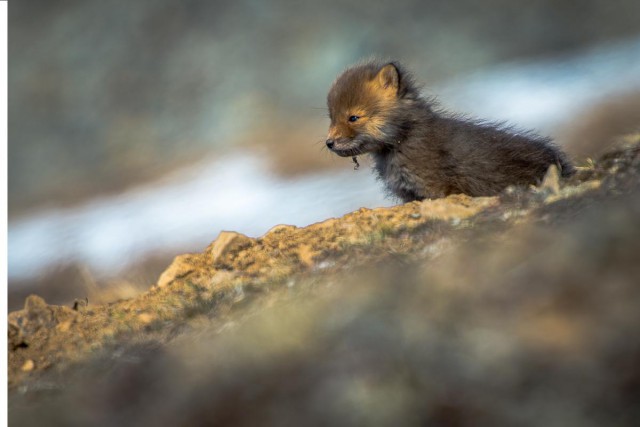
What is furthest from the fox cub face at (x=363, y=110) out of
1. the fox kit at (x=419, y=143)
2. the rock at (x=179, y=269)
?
the rock at (x=179, y=269)

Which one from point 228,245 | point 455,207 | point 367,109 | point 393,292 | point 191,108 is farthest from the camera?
point 191,108

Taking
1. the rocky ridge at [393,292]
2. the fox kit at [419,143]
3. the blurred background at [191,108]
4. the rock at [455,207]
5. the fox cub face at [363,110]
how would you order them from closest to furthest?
the rocky ridge at [393,292] < the rock at [455,207] < the fox kit at [419,143] < the fox cub face at [363,110] < the blurred background at [191,108]

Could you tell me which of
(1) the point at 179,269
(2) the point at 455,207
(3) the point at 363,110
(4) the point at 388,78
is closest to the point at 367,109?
(3) the point at 363,110

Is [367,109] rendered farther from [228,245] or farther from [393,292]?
[393,292]

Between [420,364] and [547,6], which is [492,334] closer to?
[420,364]

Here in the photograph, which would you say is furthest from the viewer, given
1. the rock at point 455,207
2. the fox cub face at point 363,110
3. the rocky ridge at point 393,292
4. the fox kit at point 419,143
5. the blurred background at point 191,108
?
the blurred background at point 191,108

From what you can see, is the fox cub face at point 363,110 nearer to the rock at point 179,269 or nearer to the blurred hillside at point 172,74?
the blurred hillside at point 172,74

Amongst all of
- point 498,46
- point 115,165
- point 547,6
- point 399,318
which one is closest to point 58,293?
point 115,165
